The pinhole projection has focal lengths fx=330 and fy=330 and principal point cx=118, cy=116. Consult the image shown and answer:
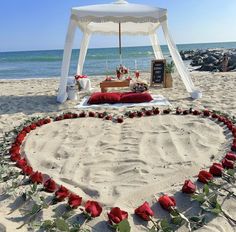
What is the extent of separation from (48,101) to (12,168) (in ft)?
16.0

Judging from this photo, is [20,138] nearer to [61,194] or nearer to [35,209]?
[61,194]

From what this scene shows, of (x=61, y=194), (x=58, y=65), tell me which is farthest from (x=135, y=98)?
(x=58, y=65)

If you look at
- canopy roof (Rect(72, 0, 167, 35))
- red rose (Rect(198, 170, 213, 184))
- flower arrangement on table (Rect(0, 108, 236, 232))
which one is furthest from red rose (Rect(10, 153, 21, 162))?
canopy roof (Rect(72, 0, 167, 35))

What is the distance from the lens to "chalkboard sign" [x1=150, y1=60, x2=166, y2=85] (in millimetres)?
10656

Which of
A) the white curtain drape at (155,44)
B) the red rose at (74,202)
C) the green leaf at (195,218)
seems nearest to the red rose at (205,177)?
the green leaf at (195,218)

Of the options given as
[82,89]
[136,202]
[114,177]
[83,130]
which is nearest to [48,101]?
[82,89]

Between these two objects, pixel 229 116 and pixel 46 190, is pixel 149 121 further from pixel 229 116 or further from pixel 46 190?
pixel 46 190

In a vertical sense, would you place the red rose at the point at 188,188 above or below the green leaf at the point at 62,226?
below

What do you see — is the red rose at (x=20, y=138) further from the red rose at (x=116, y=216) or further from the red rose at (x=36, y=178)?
the red rose at (x=116, y=216)

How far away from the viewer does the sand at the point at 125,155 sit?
3.38m

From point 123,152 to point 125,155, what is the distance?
0.13 metres

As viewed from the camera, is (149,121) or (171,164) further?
(149,121)

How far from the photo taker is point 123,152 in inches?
186

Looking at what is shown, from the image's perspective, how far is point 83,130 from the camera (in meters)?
A: 5.95
